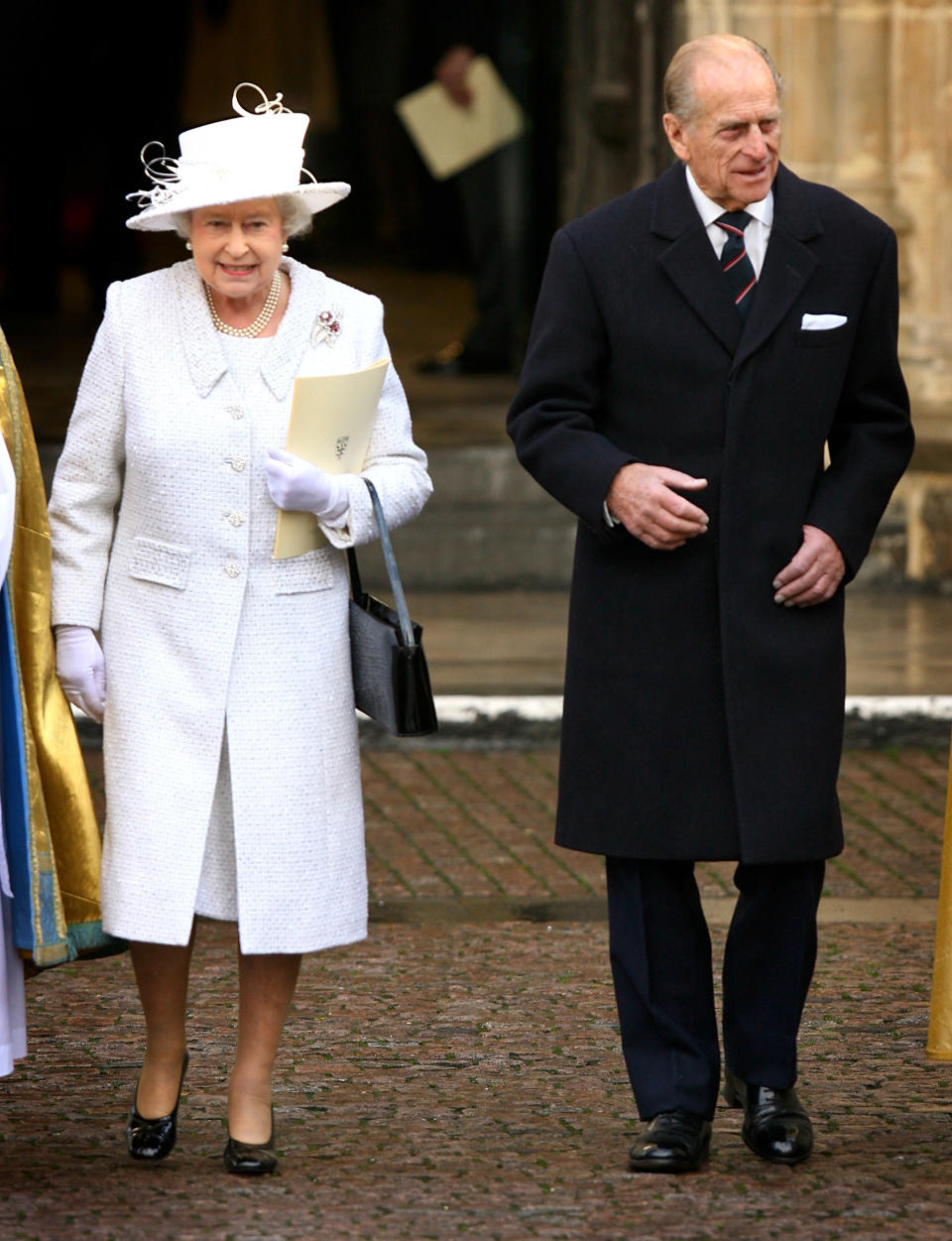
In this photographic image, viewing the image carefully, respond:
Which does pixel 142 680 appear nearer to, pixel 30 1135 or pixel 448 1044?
pixel 30 1135

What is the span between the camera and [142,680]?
4.34 metres

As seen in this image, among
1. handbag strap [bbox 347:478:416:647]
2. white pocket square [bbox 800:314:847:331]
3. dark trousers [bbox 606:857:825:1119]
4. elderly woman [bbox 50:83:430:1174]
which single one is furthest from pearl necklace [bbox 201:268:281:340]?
dark trousers [bbox 606:857:825:1119]

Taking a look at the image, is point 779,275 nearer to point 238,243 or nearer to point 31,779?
point 238,243

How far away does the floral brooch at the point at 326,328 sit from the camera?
4.43m

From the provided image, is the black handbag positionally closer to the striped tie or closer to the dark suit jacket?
the dark suit jacket

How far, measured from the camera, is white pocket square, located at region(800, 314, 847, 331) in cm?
438

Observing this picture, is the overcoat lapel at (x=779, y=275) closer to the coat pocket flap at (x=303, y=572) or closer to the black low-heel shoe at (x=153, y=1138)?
the coat pocket flap at (x=303, y=572)

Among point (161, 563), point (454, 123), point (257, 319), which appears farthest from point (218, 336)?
point (454, 123)

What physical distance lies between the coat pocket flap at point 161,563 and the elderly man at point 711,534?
2.02 ft

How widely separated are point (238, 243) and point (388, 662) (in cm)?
74

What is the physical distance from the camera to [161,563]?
4.35m

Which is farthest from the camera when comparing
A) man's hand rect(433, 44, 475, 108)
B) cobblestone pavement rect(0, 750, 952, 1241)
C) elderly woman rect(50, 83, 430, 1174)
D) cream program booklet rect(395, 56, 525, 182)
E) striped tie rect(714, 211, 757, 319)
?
cream program booklet rect(395, 56, 525, 182)

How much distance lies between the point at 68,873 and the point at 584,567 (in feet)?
3.37

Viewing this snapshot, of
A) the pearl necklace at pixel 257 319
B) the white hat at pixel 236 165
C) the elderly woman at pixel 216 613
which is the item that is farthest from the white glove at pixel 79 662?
the white hat at pixel 236 165
